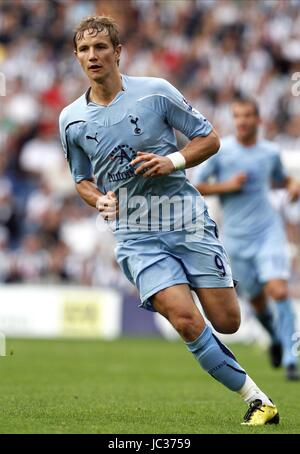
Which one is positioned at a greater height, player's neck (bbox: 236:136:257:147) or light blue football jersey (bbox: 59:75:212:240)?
player's neck (bbox: 236:136:257:147)

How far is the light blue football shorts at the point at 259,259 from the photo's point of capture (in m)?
11.6

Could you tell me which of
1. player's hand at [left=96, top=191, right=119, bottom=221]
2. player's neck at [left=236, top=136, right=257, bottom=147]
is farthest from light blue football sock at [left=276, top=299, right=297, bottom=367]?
player's hand at [left=96, top=191, right=119, bottom=221]

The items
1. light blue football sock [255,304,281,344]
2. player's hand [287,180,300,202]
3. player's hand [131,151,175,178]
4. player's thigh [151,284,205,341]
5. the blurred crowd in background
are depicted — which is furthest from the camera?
the blurred crowd in background

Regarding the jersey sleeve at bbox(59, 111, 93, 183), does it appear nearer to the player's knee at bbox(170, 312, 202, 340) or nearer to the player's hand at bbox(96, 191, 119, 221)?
the player's hand at bbox(96, 191, 119, 221)

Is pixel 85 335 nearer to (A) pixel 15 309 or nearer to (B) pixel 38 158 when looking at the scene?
(A) pixel 15 309

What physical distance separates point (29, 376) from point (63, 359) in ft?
8.69

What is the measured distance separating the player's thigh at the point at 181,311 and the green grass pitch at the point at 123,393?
628 mm

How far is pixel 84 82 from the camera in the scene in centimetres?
2312

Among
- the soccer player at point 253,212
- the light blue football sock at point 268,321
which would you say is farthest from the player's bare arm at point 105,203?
the light blue football sock at point 268,321

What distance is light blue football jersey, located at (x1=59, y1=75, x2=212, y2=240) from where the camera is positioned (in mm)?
6875

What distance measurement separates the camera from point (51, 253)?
2055 centimetres

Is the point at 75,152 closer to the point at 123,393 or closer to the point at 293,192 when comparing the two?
the point at 123,393

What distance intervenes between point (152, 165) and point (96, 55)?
848 mm
